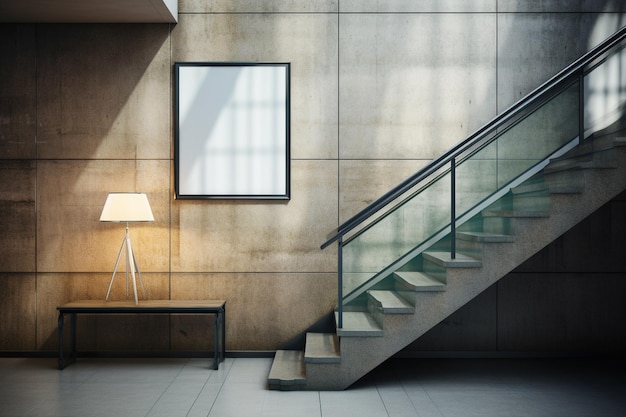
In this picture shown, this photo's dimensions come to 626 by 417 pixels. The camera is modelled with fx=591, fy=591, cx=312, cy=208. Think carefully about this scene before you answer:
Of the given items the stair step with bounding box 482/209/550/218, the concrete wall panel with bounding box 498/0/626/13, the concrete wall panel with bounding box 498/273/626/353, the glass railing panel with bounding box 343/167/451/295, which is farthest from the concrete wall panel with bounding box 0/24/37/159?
the concrete wall panel with bounding box 498/273/626/353

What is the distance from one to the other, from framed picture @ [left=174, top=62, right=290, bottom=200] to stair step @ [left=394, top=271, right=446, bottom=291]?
1.49 m

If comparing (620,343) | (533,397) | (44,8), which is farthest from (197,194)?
(620,343)

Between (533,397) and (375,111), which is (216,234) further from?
(533,397)

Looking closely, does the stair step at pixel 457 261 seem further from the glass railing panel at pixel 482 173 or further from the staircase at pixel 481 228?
the glass railing panel at pixel 482 173

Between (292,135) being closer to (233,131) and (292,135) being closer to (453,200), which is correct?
(233,131)

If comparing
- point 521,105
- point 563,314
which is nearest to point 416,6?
point 521,105

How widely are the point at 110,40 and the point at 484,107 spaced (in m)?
3.84

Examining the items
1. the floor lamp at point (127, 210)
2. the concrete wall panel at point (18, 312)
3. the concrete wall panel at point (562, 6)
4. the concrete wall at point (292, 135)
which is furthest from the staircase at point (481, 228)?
the concrete wall panel at point (18, 312)

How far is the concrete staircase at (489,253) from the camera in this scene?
4812 millimetres

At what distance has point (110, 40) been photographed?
5.98 m

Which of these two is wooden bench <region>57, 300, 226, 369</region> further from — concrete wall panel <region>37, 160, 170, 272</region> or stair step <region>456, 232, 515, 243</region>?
stair step <region>456, 232, 515, 243</region>

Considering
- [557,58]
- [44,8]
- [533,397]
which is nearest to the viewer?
[533,397]

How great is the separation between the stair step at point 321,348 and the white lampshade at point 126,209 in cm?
187

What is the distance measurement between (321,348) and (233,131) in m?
2.32
